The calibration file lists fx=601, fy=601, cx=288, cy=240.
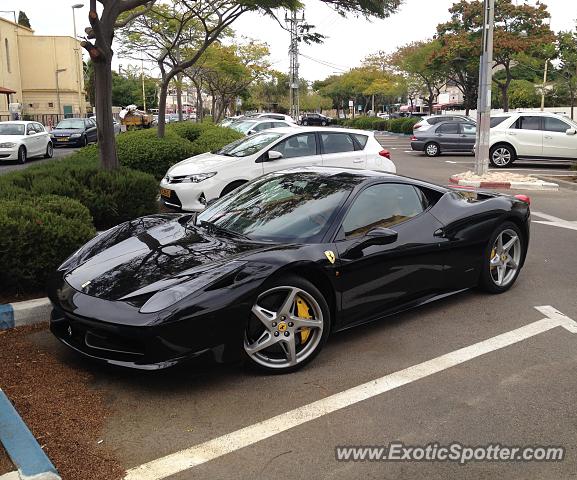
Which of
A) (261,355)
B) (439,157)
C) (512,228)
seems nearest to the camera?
(261,355)

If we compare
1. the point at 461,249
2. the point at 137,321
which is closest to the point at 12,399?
the point at 137,321

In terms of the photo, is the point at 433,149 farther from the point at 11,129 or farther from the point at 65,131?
the point at 65,131

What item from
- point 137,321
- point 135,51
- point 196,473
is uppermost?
point 135,51

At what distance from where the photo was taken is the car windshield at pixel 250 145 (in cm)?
1015

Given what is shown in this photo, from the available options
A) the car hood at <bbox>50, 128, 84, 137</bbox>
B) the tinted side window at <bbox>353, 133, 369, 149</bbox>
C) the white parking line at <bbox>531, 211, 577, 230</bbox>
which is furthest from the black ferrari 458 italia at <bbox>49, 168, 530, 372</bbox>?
the car hood at <bbox>50, 128, 84, 137</bbox>

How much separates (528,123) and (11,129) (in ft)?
57.2

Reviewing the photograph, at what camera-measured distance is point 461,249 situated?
5.29m

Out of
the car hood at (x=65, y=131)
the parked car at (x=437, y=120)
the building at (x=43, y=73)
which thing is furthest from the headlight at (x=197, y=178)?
the building at (x=43, y=73)

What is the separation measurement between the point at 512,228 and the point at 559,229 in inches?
148

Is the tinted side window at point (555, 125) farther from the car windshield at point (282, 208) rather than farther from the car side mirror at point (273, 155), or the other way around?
the car windshield at point (282, 208)

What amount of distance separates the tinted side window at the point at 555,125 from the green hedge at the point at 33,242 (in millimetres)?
16384

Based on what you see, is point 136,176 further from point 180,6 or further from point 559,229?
point 180,6

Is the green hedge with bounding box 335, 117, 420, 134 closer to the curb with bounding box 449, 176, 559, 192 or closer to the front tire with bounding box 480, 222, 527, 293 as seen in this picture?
the curb with bounding box 449, 176, 559, 192

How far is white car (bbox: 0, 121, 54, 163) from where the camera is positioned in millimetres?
20109
